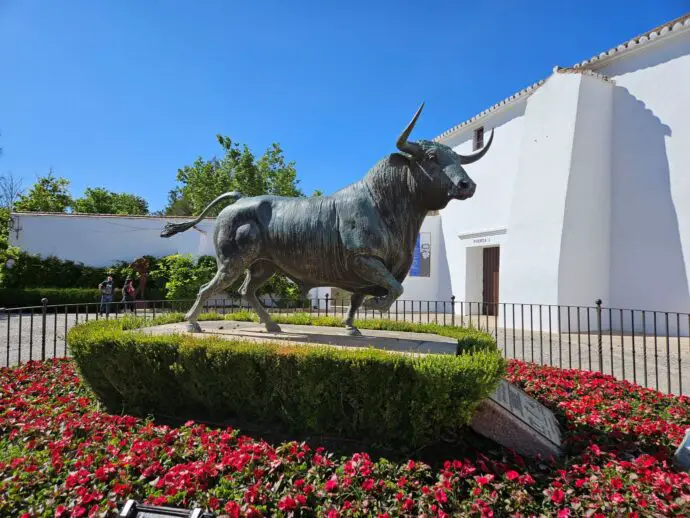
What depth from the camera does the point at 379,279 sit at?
3754 millimetres

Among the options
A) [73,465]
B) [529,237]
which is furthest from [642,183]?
[73,465]

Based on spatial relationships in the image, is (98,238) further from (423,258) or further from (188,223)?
(188,223)

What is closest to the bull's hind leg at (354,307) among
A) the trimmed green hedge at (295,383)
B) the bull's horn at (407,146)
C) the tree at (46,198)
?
the trimmed green hedge at (295,383)

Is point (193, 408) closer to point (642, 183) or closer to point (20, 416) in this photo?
point (20, 416)

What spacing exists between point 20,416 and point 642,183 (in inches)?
558

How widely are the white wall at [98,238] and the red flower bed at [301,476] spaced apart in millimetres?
16339

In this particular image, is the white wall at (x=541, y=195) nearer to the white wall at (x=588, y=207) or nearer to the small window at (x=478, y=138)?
the white wall at (x=588, y=207)

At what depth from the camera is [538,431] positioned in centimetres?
327

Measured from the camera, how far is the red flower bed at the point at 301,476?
96.8 inches

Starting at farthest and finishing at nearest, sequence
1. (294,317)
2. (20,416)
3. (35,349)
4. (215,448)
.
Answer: (35,349) < (294,317) < (20,416) < (215,448)

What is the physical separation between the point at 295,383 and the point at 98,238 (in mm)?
20221

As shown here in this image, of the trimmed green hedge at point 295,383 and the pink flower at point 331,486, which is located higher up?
the trimmed green hedge at point 295,383

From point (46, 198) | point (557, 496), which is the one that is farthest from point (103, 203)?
point (557, 496)

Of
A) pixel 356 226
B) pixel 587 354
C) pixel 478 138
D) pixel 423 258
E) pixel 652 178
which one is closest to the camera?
pixel 356 226
